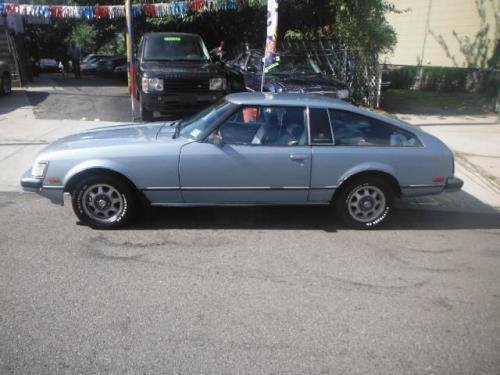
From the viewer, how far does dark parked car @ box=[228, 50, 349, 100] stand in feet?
32.2

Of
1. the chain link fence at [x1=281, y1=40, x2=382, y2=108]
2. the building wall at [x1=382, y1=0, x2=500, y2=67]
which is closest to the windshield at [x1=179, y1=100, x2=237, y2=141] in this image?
the chain link fence at [x1=281, y1=40, x2=382, y2=108]

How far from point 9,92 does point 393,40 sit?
10903mm

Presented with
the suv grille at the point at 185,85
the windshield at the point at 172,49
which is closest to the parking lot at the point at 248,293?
the suv grille at the point at 185,85

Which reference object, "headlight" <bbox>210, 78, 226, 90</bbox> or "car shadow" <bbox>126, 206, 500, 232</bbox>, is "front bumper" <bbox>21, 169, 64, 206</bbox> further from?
"headlight" <bbox>210, 78, 226, 90</bbox>

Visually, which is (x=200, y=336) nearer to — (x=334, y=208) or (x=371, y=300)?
(x=371, y=300)

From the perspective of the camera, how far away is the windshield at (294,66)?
1091 centimetres

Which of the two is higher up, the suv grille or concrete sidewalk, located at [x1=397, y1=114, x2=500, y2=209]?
the suv grille

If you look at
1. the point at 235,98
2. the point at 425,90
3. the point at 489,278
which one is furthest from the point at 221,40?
the point at 489,278

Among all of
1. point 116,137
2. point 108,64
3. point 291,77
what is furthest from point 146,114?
point 108,64

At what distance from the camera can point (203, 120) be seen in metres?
5.27

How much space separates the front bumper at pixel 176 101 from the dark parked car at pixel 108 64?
16.0 meters

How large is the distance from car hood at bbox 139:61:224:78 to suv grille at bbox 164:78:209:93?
101 mm

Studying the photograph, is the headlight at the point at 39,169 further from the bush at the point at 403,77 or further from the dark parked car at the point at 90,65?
the dark parked car at the point at 90,65

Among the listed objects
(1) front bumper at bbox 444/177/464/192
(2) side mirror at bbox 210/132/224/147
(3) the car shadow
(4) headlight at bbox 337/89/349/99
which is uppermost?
(4) headlight at bbox 337/89/349/99
